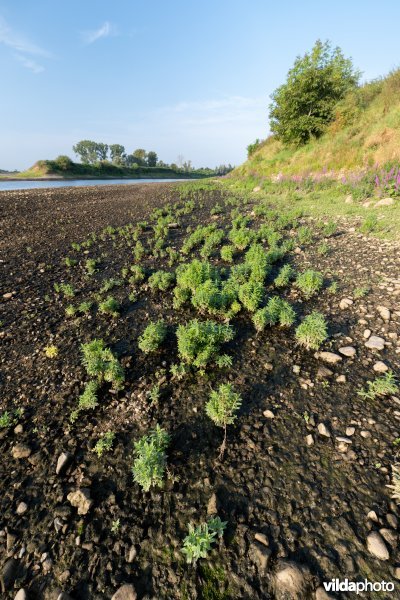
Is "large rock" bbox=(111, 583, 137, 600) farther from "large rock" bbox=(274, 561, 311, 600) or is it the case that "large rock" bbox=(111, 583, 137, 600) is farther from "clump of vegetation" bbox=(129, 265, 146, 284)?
"clump of vegetation" bbox=(129, 265, 146, 284)

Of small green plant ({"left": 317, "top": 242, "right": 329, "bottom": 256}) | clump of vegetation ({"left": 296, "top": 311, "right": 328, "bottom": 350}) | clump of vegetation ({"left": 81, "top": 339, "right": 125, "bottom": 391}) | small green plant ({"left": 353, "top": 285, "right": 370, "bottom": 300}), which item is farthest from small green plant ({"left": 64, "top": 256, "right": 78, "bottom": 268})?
small green plant ({"left": 353, "top": 285, "right": 370, "bottom": 300})

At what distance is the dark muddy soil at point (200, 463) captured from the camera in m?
2.71

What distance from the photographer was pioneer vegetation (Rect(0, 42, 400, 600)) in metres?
2.74

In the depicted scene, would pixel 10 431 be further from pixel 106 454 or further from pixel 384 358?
pixel 384 358

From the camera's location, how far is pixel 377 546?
8.80 feet

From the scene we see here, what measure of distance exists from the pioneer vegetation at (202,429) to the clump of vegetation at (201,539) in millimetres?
22

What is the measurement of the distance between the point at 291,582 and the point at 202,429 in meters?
1.97

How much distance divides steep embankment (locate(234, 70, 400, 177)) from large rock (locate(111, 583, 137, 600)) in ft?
73.5

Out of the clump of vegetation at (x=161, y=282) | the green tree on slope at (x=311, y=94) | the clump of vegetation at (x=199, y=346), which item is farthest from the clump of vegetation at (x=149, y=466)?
the green tree on slope at (x=311, y=94)

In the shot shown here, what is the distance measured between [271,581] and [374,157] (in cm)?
2344

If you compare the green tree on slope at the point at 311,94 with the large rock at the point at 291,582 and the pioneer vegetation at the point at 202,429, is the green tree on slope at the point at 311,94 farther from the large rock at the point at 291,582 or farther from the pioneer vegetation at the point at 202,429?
the large rock at the point at 291,582

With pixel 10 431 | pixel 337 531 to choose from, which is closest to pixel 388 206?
pixel 337 531

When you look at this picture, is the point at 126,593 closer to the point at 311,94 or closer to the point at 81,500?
the point at 81,500

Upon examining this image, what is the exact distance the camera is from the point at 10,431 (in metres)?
4.27
